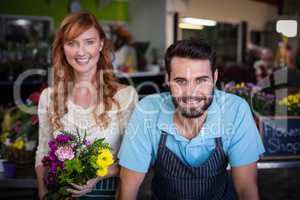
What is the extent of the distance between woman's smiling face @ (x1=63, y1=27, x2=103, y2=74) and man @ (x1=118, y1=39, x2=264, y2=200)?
32cm

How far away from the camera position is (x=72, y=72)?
2.02 meters

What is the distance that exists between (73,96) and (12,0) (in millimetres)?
5375

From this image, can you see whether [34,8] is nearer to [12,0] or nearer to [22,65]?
[12,0]

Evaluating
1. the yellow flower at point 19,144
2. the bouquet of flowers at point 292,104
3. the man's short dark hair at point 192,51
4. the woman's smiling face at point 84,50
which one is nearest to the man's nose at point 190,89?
the man's short dark hair at point 192,51

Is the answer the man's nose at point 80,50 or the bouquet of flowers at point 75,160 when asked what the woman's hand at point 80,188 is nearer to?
the bouquet of flowers at point 75,160

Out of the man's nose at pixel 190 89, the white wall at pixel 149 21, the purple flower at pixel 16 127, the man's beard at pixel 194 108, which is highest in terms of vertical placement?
the white wall at pixel 149 21

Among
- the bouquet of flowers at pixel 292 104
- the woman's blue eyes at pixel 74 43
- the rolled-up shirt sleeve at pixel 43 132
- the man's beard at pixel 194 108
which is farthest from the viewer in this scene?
the bouquet of flowers at pixel 292 104

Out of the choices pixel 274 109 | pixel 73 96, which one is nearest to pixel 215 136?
pixel 73 96

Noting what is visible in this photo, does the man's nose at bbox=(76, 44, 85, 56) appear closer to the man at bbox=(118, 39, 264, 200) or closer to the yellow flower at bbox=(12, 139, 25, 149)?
the man at bbox=(118, 39, 264, 200)

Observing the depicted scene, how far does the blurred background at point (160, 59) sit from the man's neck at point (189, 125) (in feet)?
1.26

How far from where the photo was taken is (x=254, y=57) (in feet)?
25.2

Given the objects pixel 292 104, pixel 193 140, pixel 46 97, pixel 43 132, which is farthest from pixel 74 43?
pixel 292 104

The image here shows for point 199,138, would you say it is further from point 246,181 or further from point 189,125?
point 246,181

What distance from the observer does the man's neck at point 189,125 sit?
1.74 metres
